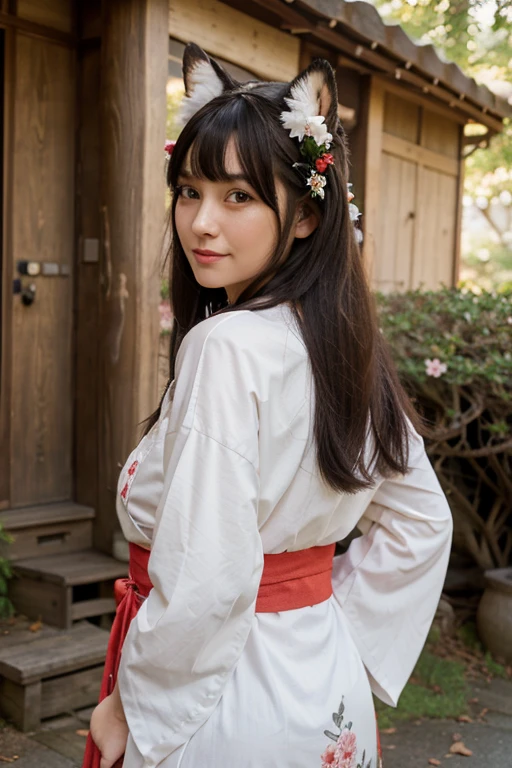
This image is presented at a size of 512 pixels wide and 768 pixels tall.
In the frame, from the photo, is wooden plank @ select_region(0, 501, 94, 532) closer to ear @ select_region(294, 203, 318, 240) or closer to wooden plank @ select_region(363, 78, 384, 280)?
wooden plank @ select_region(363, 78, 384, 280)

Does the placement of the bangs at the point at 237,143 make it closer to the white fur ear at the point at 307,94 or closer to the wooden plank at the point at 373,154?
the white fur ear at the point at 307,94

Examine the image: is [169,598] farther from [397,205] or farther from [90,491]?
[397,205]

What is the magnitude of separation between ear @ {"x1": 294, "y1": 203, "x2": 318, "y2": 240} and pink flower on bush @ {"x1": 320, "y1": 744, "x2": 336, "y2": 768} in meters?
0.87

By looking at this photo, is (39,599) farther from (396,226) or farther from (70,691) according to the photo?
(396,226)

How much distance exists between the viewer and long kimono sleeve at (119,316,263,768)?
1235mm

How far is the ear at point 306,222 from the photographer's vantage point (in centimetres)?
152

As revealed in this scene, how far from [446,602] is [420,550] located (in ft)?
12.0

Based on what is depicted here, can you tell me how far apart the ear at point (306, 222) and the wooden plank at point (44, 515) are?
2.98 meters

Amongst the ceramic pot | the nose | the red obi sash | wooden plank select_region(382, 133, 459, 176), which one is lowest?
the ceramic pot

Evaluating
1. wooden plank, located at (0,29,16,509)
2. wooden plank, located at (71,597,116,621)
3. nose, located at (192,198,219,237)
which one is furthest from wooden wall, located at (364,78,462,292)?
→ nose, located at (192,198,219,237)

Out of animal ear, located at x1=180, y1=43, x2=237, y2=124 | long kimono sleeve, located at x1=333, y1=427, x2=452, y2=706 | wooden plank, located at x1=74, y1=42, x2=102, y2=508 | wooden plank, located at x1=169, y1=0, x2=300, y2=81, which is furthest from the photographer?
wooden plank, located at x1=74, y1=42, x2=102, y2=508

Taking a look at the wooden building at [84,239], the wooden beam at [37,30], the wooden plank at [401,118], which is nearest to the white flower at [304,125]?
the wooden building at [84,239]

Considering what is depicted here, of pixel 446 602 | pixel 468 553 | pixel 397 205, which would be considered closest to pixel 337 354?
pixel 446 602

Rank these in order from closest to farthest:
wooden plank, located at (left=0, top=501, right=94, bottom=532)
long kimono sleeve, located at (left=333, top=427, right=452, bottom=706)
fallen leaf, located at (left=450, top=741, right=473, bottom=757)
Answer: long kimono sleeve, located at (left=333, top=427, right=452, bottom=706)
fallen leaf, located at (left=450, top=741, right=473, bottom=757)
wooden plank, located at (left=0, top=501, right=94, bottom=532)
